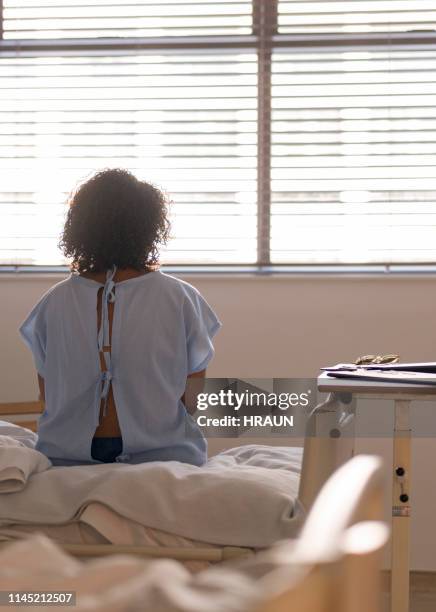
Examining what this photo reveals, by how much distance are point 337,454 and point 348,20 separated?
2.11 metres

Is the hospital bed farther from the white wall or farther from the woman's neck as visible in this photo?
the white wall

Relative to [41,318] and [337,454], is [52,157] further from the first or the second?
[337,454]

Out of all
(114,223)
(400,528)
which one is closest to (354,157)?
(114,223)

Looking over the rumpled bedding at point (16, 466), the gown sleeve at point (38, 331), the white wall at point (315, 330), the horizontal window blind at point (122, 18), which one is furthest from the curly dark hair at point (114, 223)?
the horizontal window blind at point (122, 18)

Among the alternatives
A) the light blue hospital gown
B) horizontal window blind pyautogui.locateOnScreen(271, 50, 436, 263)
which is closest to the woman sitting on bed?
the light blue hospital gown

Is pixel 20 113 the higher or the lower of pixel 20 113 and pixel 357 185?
the higher

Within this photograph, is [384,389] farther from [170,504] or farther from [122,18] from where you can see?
[122,18]

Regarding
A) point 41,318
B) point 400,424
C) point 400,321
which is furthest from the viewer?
point 400,321

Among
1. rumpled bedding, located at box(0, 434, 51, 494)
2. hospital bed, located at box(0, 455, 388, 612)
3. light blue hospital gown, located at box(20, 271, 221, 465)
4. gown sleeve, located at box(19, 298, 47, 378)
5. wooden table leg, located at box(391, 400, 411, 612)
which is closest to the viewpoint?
hospital bed, located at box(0, 455, 388, 612)

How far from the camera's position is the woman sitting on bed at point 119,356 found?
2.43m

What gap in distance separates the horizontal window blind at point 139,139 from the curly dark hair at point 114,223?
121cm

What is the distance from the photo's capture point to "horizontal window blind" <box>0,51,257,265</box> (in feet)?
12.6

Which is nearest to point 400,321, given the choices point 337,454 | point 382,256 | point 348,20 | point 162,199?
point 382,256

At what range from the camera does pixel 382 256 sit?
3777mm
